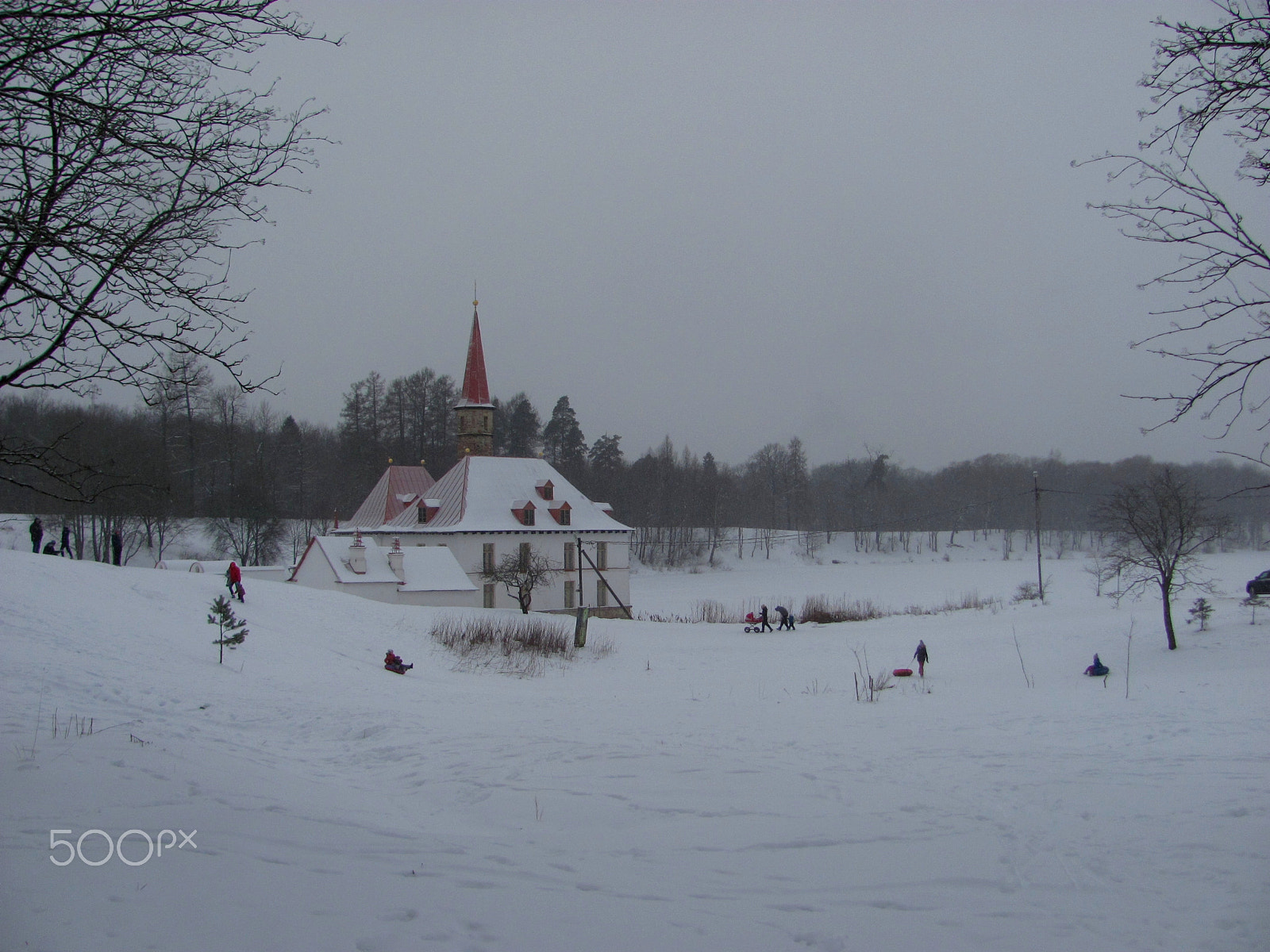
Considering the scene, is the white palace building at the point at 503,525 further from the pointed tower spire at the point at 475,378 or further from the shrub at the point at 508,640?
the shrub at the point at 508,640

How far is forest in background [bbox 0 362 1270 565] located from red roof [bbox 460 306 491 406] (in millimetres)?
14099

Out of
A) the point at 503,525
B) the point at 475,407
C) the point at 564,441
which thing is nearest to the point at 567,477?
the point at 564,441

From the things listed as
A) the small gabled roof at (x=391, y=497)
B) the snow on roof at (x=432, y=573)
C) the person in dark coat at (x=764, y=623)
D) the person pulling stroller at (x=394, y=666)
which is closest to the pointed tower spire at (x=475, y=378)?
the small gabled roof at (x=391, y=497)

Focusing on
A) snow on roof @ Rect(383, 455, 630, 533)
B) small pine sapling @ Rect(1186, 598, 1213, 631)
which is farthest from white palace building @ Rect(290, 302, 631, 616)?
small pine sapling @ Rect(1186, 598, 1213, 631)

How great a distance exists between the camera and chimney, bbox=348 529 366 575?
107ft

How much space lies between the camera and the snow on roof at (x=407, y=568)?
32594 mm

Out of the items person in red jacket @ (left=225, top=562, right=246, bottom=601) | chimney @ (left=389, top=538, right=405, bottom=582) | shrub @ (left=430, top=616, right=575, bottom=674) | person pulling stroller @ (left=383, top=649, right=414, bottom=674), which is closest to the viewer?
person pulling stroller @ (left=383, top=649, right=414, bottom=674)

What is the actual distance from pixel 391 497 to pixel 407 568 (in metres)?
16.8

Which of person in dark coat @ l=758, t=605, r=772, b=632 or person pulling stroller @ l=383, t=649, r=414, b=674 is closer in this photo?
person pulling stroller @ l=383, t=649, r=414, b=674

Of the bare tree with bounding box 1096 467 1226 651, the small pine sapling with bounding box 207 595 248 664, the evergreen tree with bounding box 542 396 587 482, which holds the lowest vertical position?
the small pine sapling with bounding box 207 595 248 664

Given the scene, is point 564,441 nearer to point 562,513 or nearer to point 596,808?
point 562,513

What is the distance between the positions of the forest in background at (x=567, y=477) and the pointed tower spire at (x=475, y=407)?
13.1m

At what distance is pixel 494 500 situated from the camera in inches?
1838

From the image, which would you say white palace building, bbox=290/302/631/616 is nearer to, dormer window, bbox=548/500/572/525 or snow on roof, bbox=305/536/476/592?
dormer window, bbox=548/500/572/525
